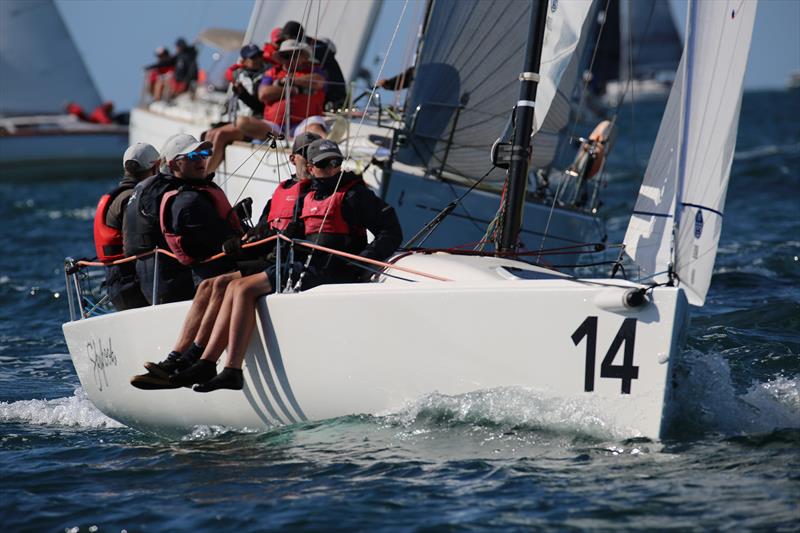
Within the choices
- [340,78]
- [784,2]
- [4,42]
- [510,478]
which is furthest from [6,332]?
[4,42]

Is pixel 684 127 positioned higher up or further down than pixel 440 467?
higher up

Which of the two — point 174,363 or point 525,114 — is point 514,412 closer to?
point 525,114

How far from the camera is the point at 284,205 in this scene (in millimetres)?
5578

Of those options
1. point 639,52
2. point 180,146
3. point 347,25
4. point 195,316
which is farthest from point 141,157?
point 639,52

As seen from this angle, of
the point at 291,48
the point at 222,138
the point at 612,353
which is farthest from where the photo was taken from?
the point at 222,138

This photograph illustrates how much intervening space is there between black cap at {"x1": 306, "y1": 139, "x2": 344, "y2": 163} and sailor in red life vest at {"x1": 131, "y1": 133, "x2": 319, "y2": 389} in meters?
0.11

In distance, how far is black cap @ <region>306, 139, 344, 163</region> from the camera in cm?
541

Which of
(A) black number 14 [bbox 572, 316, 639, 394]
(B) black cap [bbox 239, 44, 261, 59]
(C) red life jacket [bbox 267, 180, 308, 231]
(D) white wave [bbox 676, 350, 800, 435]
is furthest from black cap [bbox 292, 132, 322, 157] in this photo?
(B) black cap [bbox 239, 44, 261, 59]

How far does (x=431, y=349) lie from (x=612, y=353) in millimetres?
736

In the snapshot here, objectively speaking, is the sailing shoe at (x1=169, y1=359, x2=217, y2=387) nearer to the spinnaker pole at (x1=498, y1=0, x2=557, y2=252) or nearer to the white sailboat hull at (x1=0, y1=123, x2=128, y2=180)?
the spinnaker pole at (x1=498, y1=0, x2=557, y2=252)

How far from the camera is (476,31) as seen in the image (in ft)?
25.9

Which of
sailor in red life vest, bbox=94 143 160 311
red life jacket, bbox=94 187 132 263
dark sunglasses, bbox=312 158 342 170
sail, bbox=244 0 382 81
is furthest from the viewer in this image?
sail, bbox=244 0 382 81

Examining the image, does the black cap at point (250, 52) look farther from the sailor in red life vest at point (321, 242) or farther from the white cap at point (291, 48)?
the sailor in red life vest at point (321, 242)

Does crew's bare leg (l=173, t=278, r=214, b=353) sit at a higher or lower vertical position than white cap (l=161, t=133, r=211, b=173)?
lower
